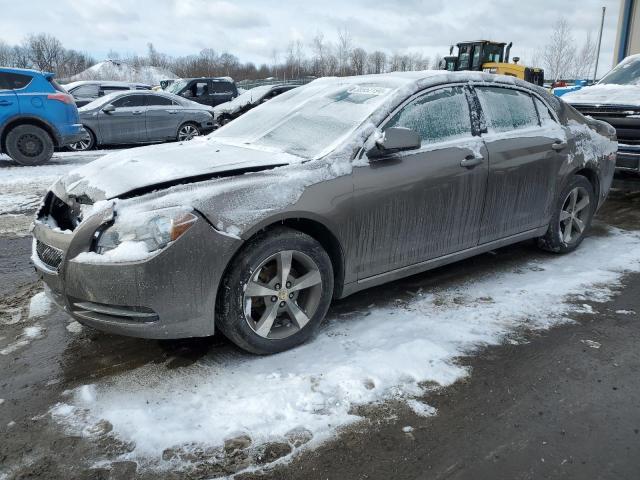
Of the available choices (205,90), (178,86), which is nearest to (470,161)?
(205,90)

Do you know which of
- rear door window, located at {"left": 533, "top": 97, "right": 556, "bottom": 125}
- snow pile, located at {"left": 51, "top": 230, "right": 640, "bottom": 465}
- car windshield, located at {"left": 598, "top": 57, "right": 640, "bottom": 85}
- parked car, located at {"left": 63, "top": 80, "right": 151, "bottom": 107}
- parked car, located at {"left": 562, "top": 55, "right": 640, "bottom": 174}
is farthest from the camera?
parked car, located at {"left": 63, "top": 80, "right": 151, "bottom": 107}

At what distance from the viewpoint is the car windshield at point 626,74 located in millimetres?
8344

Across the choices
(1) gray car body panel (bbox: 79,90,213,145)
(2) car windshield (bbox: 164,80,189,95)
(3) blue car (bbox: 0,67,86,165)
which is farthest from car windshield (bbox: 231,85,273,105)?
(3) blue car (bbox: 0,67,86,165)

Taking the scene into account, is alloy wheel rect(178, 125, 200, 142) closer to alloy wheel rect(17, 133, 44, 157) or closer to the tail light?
the tail light

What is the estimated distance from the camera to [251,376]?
9.53ft

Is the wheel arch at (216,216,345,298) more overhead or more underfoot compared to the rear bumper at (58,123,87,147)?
more underfoot

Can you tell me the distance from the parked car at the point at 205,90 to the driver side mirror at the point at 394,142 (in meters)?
15.9

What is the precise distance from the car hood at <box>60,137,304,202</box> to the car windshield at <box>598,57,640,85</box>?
735cm

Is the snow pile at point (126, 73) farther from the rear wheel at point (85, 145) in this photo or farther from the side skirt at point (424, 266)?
the side skirt at point (424, 266)

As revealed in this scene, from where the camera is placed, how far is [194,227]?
8.93 ft

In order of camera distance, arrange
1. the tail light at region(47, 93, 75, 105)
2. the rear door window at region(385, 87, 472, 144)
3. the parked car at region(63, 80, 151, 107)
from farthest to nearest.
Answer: the parked car at region(63, 80, 151, 107)
the tail light at region(47, 93, 75, 105)
the rear door window at region(385, 87, 472, 144)

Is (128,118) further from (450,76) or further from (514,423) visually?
(514,423)

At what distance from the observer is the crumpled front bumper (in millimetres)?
2672

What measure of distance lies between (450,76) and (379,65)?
2954 inches
